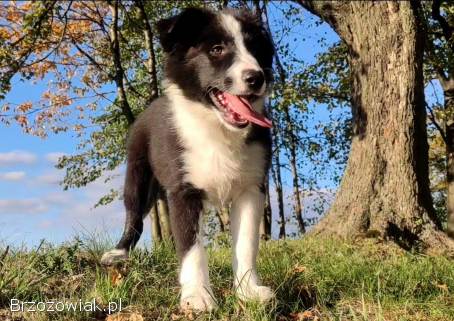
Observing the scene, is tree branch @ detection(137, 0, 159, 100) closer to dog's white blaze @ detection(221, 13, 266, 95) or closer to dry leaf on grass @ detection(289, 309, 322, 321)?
dog's white blaze @ detection(221, 13, 266, 95)

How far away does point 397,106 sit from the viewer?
313 inches

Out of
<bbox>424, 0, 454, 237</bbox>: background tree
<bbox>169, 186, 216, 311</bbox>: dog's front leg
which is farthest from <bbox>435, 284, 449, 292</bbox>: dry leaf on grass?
<bbox>424, 0, 454, 237</bbox>: background tree

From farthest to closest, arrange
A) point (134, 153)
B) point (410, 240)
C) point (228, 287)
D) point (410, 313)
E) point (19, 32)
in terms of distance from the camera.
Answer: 1. point (19, 32)
2. point (410, 240)
3. point (134, 153)
4. point (228, 287)
5. point (410, 313)

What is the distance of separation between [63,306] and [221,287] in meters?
1.21

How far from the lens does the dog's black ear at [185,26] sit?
4102mm

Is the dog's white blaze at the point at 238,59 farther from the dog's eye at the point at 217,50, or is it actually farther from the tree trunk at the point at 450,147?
the tree trunk at the point at 450,147

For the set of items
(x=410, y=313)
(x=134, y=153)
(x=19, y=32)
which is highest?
(x=19, y=32)

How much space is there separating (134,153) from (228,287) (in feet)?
6.86

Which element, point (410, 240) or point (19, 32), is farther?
point (19, 32)

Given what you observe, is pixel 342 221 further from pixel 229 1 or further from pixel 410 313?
pixel 229 1

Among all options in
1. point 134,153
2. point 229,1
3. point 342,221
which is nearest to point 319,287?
point 134,153

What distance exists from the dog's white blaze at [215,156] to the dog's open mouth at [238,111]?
0.11m

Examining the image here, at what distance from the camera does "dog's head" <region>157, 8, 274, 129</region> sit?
3764mm

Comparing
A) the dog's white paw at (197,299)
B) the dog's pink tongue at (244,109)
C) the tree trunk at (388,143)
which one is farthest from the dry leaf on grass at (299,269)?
the tree trunk at (388,143)
